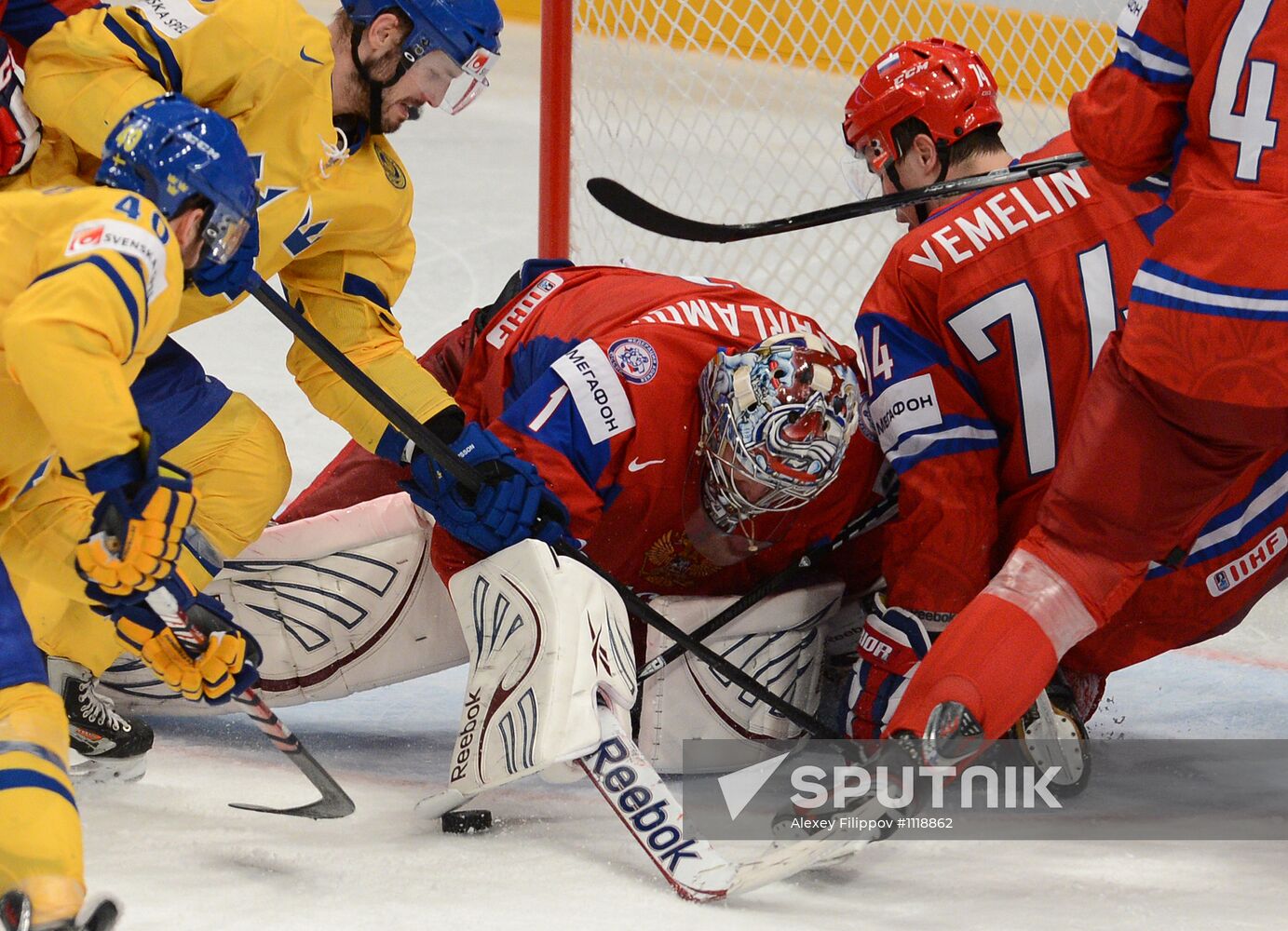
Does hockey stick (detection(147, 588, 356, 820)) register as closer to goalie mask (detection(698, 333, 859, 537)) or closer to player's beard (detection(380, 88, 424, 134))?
goalie mask (detection(698, 333, 859, 537))

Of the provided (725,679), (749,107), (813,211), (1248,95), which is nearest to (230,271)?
(725,679)

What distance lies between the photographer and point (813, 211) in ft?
11.2

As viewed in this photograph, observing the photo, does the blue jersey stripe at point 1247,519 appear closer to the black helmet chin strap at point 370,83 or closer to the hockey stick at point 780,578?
the hockey stick at point 780,578

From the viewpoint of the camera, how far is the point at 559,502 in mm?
2594

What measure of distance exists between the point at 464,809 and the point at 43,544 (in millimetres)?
712

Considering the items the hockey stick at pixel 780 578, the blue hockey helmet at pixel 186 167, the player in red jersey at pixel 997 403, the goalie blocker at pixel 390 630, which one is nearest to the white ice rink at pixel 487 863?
the goalie blocker at pixel 390 630

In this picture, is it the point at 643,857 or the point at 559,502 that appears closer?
the point at 643,857

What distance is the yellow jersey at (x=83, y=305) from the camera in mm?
1827

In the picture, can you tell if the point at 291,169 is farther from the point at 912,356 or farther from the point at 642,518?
the point at 912,356

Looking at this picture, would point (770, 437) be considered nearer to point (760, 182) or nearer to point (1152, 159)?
point (1152, 159)

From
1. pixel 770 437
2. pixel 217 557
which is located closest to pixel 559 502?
pixel 770 437

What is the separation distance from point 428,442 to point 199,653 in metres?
0.62

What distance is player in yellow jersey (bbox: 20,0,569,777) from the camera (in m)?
2.53

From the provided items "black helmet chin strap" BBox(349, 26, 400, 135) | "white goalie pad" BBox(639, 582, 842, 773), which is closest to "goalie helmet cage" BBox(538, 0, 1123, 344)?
"black helmet chin strap" BBox(349, 26, 400, 135)
